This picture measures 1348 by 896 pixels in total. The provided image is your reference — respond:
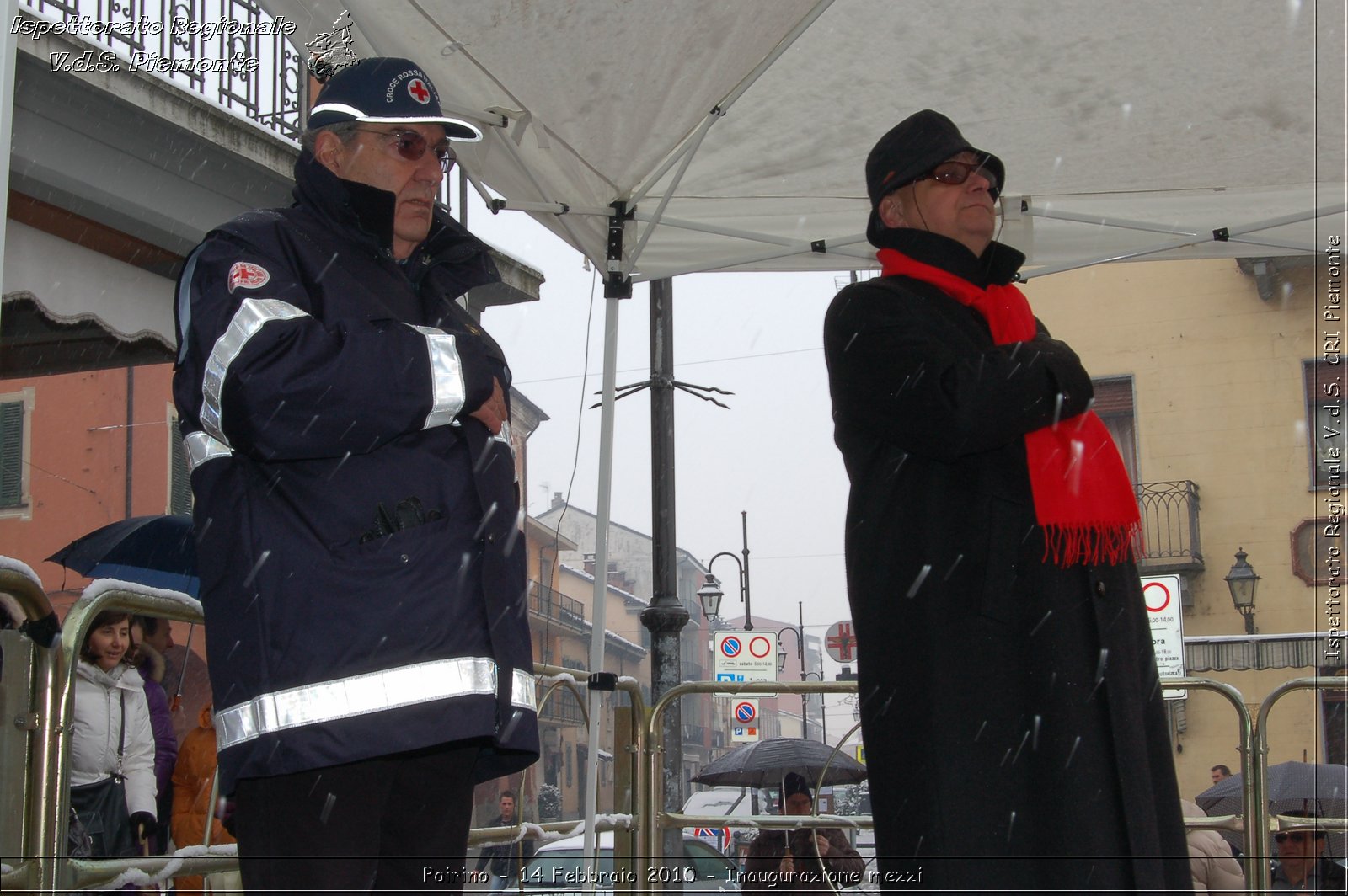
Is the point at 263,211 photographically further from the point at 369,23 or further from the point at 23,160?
the point at 23,160

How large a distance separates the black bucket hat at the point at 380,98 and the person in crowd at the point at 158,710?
136 inches

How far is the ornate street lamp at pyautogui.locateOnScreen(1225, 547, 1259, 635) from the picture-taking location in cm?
2077

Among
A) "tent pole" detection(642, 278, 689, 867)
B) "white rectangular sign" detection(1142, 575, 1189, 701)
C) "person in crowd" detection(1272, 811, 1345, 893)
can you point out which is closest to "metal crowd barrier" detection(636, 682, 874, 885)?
"person in crowd" detection(1272, 811, 1345, 893)

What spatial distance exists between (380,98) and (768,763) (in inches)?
404

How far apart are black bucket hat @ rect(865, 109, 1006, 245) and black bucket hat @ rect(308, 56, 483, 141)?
949mm

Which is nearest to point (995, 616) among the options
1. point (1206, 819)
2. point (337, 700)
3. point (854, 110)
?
point (337, 700)

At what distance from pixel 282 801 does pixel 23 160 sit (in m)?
6.35

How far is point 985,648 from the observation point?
249 centimetres

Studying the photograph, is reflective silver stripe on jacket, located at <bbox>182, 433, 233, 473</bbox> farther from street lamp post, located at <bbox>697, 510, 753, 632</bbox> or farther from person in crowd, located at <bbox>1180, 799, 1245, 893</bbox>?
street lamp post, located at <bbox>697, 510, 753, 632</bbox>

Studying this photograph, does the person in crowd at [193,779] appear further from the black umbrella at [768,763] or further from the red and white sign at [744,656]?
the red and white sign at [744,656]

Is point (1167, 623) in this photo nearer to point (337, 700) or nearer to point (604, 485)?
point (604, 485)

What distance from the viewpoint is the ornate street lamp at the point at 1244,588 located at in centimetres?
2077

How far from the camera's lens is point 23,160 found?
7219 mm

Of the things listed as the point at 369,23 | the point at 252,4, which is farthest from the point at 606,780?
the point at 369,23
